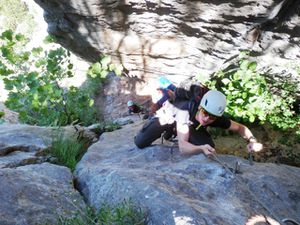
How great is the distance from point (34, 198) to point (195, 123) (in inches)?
82.2

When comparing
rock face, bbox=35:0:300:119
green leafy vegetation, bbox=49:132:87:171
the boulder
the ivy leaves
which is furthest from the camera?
the ivy leaves

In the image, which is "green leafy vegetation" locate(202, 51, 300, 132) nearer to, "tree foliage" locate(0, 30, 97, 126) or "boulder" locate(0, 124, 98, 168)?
"boulder" locate(0, 124, 98, 168)

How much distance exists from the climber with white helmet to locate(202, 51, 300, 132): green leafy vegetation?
5.08ft

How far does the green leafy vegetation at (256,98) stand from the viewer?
5.62m

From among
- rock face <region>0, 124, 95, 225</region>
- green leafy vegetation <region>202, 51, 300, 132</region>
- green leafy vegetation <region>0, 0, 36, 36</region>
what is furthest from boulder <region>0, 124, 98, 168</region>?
green leafy vegetation <region>0, 0, 36, 36</region>

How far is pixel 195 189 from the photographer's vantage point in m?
2.96

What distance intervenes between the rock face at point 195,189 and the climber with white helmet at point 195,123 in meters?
0.22

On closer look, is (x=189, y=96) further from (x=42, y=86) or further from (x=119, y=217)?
(x=42, y=86)

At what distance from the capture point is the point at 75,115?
8.15 metres

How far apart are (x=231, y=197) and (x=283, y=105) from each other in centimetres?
338

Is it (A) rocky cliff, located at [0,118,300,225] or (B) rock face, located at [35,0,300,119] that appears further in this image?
(B) rock face, located at [35,0,300,119]

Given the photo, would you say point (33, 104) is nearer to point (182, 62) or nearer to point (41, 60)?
point (41, 60)

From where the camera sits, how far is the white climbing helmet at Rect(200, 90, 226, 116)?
3.67 metres

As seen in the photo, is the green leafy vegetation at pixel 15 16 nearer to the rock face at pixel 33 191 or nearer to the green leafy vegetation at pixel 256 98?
the green leafy vegetation at pixel 256 98
